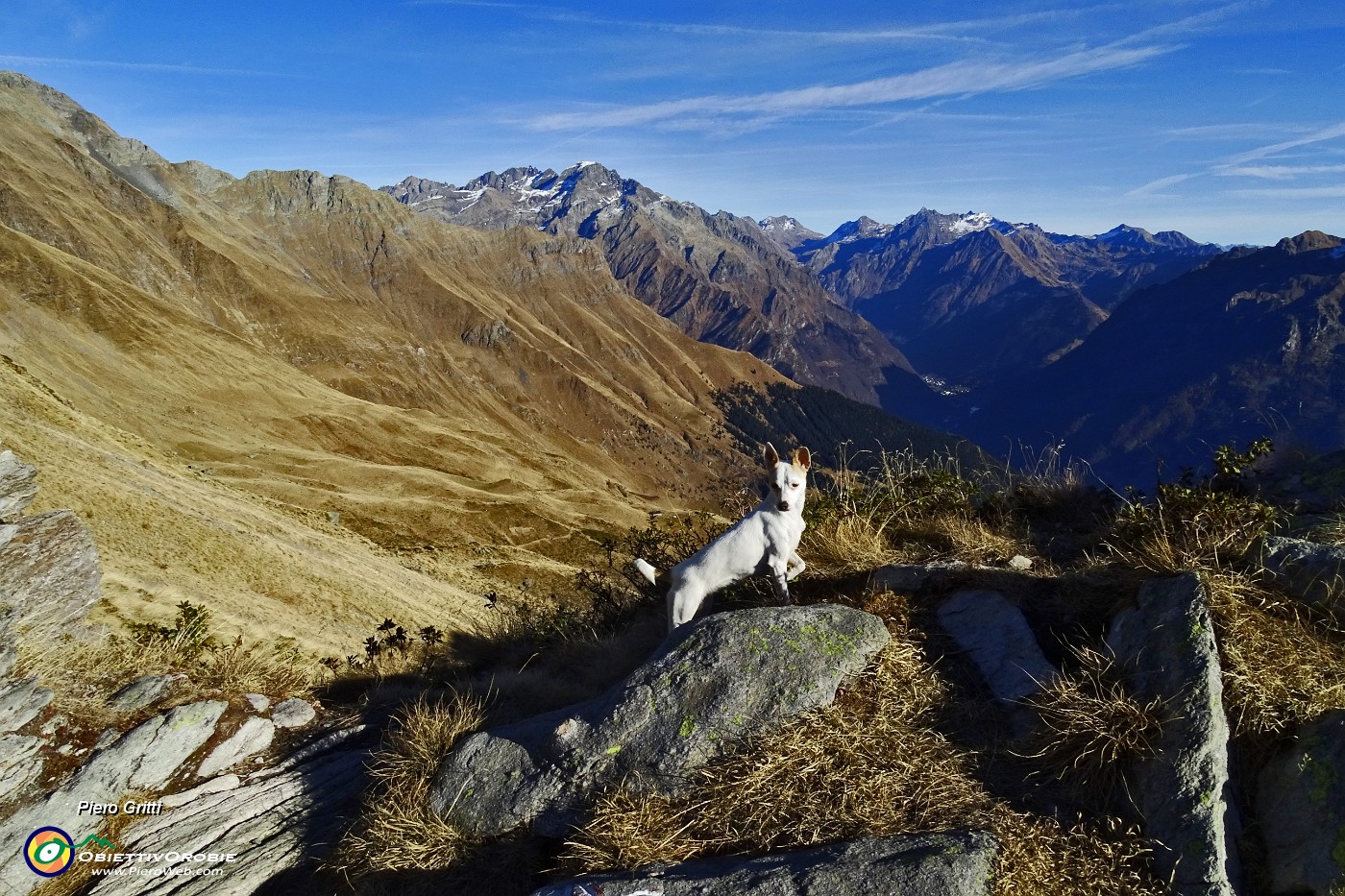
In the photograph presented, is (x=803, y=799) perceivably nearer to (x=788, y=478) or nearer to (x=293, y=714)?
(x=788, y=478)

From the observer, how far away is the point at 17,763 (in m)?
5.86

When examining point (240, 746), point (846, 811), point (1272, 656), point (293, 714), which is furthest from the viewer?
point (293, 714)

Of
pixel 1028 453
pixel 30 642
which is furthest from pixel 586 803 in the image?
pixel 1028 453

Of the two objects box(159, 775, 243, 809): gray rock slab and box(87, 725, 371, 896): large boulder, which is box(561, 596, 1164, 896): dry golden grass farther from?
box(159, 775, 243, 809): gray rock slab

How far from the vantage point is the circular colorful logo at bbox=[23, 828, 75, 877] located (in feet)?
17.4

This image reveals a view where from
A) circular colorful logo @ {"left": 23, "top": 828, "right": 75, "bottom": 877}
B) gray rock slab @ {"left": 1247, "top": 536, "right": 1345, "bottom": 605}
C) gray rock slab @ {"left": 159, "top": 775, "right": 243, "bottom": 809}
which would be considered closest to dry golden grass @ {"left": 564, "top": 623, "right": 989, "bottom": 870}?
gray rock slab @ {"left": 1247, "top": 536, "right": 1345, "bottom": 605}

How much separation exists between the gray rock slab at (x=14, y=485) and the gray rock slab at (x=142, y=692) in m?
7.78

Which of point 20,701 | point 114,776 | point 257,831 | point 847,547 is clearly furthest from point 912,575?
point 20,701

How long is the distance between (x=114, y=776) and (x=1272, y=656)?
9394 millimetres

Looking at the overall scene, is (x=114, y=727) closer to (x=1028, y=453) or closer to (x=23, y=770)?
(x=23, y=770)

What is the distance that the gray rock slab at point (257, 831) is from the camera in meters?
5.54

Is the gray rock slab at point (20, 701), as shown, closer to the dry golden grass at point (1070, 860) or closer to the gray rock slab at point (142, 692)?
the gray rock slab at point (142, 692)

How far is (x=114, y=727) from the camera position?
641 cm

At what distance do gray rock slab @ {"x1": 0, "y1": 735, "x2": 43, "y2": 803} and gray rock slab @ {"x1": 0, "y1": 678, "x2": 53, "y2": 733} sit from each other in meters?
0.17
